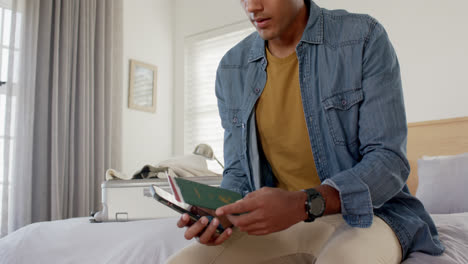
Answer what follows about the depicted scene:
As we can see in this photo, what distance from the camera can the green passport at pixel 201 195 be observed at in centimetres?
85

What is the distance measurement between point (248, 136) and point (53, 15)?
10.2ft

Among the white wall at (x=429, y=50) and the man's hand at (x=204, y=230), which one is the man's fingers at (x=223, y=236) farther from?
the white wall at (x=429, y=50)

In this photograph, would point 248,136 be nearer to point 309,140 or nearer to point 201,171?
point 309,140

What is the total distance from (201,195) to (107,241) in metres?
0.91

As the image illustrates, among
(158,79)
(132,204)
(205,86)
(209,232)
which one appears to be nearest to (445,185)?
(132,204)

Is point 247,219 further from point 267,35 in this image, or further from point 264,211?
point 267,35

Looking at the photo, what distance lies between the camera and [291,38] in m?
1.25

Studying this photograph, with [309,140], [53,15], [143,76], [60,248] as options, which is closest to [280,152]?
[309,140]

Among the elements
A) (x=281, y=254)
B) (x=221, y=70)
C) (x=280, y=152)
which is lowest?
(x=281, y=254)

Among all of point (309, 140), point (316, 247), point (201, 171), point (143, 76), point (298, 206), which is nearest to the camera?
point (298, 206)

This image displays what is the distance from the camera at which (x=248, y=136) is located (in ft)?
4.06

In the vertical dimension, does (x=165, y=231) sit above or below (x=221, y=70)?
below

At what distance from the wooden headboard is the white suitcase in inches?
73.7

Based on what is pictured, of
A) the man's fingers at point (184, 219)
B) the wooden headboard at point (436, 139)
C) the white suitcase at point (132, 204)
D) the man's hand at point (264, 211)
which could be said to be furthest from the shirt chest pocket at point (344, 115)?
the wooden headboard at point (436, 139)
